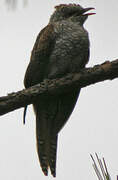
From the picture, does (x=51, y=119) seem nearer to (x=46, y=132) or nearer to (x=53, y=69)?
(x=46, y=132)

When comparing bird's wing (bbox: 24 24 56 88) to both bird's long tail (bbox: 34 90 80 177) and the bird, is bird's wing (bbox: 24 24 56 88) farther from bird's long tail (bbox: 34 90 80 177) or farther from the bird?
bird's long tail (bbox: 34 90 80 177)

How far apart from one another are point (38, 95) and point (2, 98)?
12.9 inches

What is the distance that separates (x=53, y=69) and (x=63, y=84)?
1.04m

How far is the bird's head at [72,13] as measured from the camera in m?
4.55

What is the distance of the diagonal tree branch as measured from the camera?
115 inches

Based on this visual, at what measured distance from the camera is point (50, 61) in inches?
163

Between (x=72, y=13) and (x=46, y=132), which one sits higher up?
(x=72, y=13)

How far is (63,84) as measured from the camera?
3086mm

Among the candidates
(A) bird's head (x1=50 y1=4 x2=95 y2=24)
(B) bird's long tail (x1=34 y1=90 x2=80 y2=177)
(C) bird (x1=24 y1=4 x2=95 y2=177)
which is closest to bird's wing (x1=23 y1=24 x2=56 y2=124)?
(C) bird (x1=24 y1=4 x2=95 y2=177)

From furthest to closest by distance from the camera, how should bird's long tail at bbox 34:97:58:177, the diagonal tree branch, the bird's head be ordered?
1. the bird's head
2. bird's long tail at bbox 34:97:58:177
3. the diagonal tree branch

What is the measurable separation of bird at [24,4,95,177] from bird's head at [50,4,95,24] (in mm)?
224

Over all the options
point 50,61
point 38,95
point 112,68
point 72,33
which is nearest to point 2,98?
point 38,95

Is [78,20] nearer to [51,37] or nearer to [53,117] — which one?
[51,37]

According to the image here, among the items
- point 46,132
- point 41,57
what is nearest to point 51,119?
point 46,132
